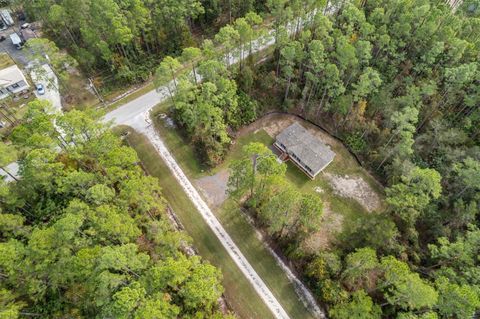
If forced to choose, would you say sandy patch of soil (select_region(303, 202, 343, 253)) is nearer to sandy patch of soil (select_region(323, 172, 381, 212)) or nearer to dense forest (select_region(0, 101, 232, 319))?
sandy patch of soil (select_region(323, 172, 381, 212))

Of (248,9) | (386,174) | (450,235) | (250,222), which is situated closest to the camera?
(450,235)

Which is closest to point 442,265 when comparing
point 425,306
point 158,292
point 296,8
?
point 425,306

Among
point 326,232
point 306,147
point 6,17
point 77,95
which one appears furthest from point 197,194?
point 6,17

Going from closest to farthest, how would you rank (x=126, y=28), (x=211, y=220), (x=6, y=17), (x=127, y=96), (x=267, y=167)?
(x=267, y=167)
(x=211, y=220)
(x=126, y=28)
(x=127, y=96)
(x=6, y=17)

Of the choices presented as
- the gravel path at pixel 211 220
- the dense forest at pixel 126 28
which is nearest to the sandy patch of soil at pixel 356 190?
the gravel path at pixel 211 220

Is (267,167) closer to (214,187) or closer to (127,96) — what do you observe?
(214,187)

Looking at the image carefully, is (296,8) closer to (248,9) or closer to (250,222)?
(248,9)
